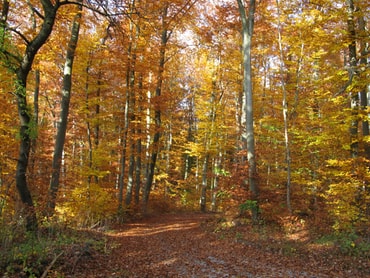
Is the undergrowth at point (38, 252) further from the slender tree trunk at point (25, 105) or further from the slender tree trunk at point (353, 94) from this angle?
the slender tree trunk at point (353, 94)

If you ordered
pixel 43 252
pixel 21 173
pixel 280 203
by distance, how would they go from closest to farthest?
pixel 43 252 < pixel 21 173 < pixel 280 203

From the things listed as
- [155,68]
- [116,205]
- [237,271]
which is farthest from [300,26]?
[116,205]

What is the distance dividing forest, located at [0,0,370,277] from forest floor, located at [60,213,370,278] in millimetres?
755

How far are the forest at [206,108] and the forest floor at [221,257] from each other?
2.48 ft

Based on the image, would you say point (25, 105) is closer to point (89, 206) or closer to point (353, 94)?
point (89, 206)

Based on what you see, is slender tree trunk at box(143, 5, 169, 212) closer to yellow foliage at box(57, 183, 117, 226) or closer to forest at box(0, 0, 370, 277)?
forest at box(0, 0, 370, 277)

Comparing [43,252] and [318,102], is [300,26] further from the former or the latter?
[43,252]

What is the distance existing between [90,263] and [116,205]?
7419mm

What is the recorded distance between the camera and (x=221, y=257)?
24.6 feet

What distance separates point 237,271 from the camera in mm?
6223

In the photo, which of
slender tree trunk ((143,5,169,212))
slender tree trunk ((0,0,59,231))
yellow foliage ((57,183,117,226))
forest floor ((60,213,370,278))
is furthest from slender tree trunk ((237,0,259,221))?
slender tree trunk ((0,0,59,231))

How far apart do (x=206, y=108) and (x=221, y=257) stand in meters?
13.5

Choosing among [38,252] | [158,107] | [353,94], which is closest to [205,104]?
[158,107]

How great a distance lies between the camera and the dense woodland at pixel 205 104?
27.2 feet
